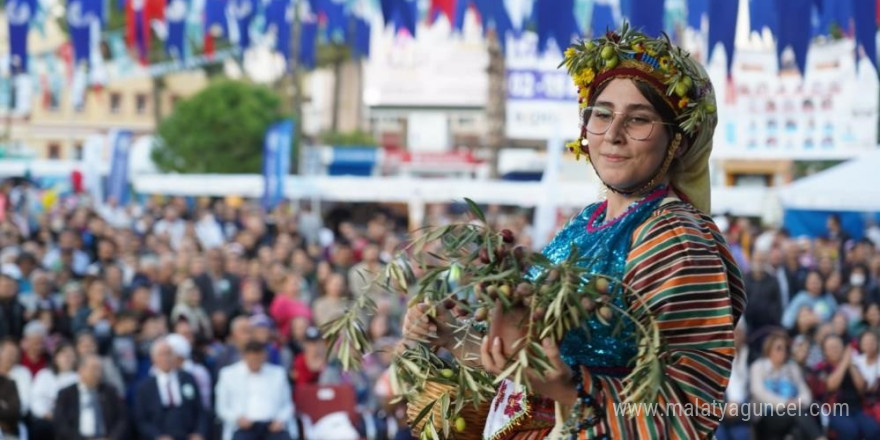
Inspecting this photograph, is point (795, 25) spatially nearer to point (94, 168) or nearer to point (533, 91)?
point (533, 91)

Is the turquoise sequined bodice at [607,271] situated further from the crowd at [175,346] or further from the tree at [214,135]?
the tree at [214,135]

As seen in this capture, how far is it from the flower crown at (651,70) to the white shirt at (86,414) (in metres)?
6.22

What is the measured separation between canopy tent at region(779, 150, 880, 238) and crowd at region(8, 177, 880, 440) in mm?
2826

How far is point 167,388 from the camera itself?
8836mm

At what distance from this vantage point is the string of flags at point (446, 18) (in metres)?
8.84

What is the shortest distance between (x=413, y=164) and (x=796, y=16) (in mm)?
32324

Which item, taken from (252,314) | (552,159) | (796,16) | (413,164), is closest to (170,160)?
(413,164)

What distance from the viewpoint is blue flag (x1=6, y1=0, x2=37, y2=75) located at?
13.5 m

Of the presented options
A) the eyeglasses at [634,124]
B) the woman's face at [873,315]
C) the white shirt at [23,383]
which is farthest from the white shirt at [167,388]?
the eyeglasses at [634,124]

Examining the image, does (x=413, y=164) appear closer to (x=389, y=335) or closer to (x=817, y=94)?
(x=817, y=94)

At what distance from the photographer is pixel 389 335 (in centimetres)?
1002

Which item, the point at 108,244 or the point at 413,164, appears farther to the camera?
the point at 413,164

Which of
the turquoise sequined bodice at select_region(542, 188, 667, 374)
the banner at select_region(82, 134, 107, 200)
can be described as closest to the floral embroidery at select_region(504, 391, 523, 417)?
the turquoise sequined bodice at select_region(542, 188, 667, 374)

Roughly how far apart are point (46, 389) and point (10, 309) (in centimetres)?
147
